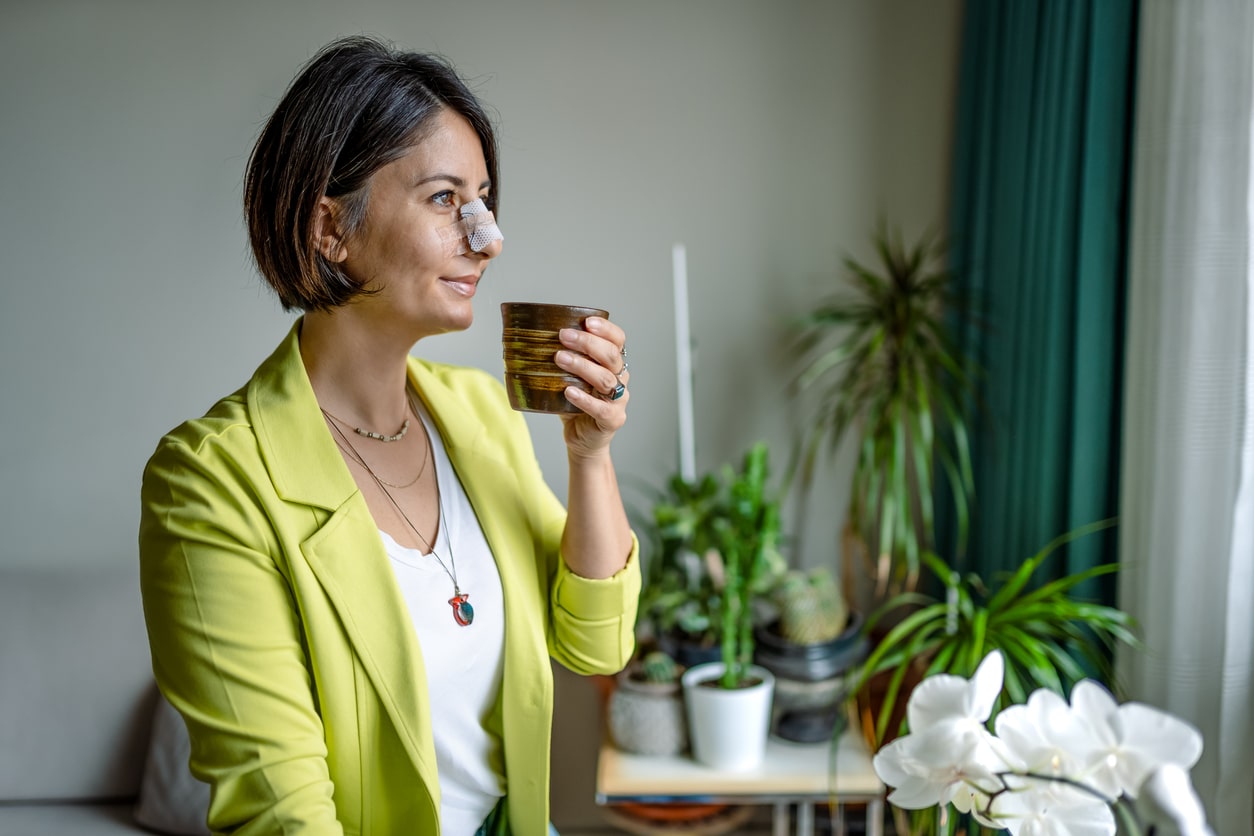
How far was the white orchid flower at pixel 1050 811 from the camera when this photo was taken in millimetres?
603

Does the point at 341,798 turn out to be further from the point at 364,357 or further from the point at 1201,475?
the point at 1201,475

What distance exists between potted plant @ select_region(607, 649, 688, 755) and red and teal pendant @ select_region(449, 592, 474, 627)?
2.98 feet

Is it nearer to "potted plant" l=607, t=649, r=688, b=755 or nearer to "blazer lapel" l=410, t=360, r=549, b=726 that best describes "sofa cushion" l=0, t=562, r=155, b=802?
"potted plant" l=607, t=649, r=688, b=755

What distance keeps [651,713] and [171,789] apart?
99 centimetres

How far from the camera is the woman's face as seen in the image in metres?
0.99

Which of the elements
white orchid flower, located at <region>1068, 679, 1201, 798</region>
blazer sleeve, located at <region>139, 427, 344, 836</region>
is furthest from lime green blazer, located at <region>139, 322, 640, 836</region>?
white orchid flower, located at <region>1068, 679, 1201, 798</region>

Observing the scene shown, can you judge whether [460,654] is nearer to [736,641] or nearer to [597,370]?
[597,370]

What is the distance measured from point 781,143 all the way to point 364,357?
1.52 m

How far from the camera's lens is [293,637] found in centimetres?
95

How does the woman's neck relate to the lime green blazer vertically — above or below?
above

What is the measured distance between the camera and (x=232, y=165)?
2242mm

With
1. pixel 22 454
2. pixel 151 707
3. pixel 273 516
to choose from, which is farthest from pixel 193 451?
pixel 22 454

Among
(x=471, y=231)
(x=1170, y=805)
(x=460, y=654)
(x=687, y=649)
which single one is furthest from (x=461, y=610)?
(x=687, y=649)

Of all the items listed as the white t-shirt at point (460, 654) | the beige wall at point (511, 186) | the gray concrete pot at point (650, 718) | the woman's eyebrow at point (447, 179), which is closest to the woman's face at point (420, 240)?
the woman's eyebrow at point (447, 179)
